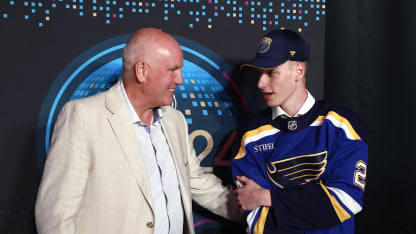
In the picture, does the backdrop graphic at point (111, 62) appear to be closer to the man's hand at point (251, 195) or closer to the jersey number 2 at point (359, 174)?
the man's hand at point (251, 195)

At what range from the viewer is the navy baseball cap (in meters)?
1.77

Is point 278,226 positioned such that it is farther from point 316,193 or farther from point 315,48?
point 315,48

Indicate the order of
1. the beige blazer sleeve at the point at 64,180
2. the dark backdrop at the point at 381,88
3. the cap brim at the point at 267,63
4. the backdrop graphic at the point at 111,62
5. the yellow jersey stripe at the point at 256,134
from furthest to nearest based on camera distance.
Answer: the dark backdrop at the point at 381,88 → the backdrop graphic at the point at 111,62 → the yellow jersey stripe at the point at 256,134 → the cap brim at the point at 267,63 → the beige blazer sleeve at the point at 64,180

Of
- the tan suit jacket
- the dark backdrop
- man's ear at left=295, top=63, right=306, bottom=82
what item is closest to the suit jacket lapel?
the tan suit jacket

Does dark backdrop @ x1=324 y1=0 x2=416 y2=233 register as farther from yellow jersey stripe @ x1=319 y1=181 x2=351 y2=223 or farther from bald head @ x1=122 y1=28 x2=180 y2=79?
bald head @ x1=122 y1=28 x2=180 y2=79

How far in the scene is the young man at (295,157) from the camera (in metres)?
1.62

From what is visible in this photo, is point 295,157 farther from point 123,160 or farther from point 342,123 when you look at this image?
point 123,160

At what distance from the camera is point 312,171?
1.71m

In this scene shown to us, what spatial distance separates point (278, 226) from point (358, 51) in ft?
4.48

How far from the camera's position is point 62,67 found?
207 centimetres

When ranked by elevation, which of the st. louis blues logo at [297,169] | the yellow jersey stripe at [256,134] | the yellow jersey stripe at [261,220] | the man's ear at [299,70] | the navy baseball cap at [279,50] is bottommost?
the yellow jersey stripe at [261,220]

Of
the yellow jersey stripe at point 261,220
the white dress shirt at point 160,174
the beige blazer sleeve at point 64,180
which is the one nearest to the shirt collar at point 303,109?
the yellow jersey stripe at point 261,220

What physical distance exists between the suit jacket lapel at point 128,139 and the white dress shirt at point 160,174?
0.05 metres

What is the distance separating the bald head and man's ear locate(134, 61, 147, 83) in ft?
0.08
